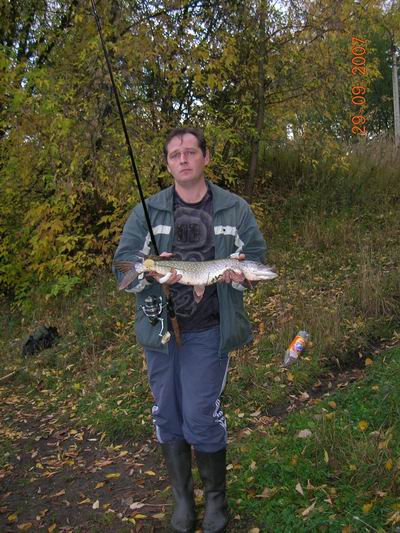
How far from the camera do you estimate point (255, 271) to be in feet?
9.96

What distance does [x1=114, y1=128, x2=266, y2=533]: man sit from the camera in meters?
3.15

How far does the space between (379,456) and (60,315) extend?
6.53m

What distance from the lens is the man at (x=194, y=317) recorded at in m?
3.15

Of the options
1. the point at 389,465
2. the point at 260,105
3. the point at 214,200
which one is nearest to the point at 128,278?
the point at 214,200

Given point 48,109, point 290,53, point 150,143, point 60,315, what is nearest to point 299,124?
point 290,53

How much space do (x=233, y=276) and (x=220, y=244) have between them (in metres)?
0.26

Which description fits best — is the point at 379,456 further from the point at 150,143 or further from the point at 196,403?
the point at 150,143

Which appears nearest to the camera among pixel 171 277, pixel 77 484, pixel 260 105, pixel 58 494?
pixel 171 277

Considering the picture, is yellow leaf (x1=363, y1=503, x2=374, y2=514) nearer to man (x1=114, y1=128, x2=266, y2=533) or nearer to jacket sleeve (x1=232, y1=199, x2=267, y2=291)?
man (x1=114, y1=128, x2=266, y2=533)

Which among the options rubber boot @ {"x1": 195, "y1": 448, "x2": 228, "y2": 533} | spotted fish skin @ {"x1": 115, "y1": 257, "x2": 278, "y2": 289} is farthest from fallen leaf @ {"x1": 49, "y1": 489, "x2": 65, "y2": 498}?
spotted fish skin @ {"x1": 115, "y1": 257, "x2": 278, "y2": 289}

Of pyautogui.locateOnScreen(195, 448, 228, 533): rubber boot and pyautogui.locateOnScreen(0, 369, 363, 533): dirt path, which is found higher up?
pyautogui.locateOnScreen(195, 448, 228, 533): rubber boot

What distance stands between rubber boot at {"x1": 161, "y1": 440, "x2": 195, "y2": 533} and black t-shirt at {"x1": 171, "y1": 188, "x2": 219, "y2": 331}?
782 mm

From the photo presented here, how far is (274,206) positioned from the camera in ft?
33.2

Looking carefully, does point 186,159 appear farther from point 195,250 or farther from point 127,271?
point 127,271
